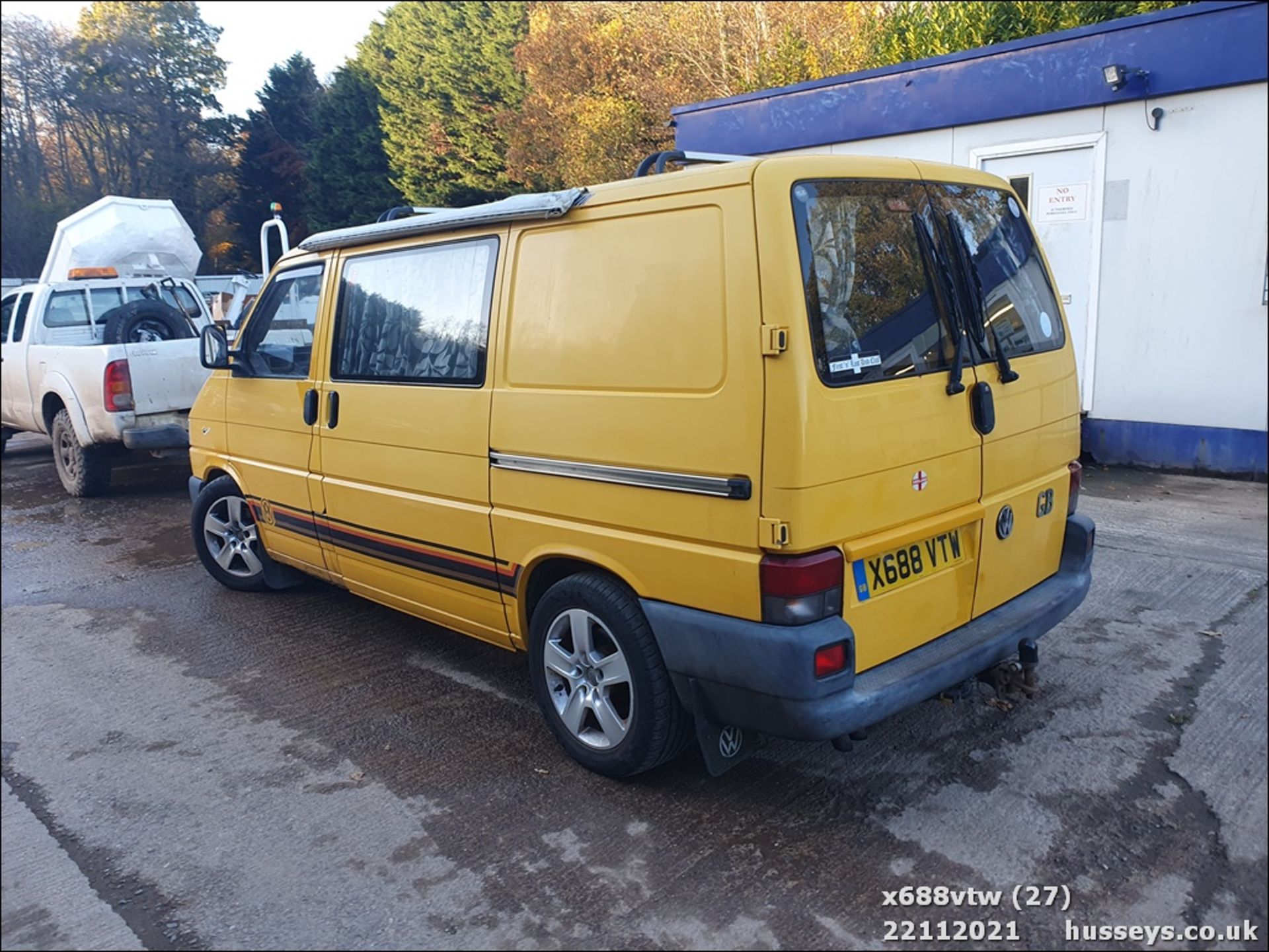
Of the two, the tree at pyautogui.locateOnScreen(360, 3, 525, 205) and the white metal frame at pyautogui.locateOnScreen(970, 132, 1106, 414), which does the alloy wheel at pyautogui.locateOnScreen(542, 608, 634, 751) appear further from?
the tree at pyautogui.locateOnScreen(360, 3, 525, 205)

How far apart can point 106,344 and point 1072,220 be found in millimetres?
8518

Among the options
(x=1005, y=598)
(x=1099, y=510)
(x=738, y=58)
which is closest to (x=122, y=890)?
(x=1005, y=598)

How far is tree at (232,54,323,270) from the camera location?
9.53 meters

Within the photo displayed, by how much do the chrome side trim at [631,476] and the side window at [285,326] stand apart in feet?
5.57

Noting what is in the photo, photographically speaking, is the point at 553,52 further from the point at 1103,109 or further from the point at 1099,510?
the point at 1099,510

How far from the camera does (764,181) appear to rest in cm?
312

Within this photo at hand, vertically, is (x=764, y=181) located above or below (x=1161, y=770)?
above

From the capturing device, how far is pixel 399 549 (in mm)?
4566

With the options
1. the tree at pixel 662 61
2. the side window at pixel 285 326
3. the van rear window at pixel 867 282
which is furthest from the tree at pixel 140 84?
the tree at pixel 662 61

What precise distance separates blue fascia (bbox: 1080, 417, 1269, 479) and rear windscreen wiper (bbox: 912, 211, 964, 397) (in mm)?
819

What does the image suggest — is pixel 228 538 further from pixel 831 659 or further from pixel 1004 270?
pixel 1004 270

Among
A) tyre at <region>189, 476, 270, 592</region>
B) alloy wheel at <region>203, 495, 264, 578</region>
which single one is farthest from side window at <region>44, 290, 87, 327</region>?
alloy wheel at <region>203, 495, 264, 578</region>

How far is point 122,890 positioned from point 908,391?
9.77ft

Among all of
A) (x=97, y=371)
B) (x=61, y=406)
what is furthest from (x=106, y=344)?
(x=61, y=406)
